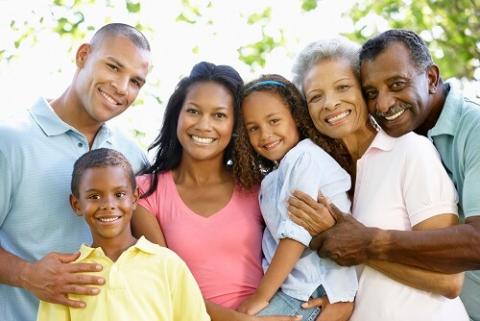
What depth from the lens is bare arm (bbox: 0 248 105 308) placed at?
10.2ft

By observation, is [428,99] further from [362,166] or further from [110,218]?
[110,218]

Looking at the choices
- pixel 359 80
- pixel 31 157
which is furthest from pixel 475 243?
pixel 31 157

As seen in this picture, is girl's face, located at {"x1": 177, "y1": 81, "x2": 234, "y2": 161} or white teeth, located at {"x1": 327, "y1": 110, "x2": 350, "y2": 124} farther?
girl's face, located at {"x1": 177, "y1": 81, "x2": 234, "y2": 161}

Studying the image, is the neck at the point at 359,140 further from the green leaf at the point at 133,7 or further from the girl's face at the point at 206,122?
the green leaf at the point at 133,7

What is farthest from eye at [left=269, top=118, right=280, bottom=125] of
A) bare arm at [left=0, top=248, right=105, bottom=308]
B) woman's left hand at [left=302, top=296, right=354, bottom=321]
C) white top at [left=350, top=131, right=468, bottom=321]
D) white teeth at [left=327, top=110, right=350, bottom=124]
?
bare arm at [left=0, top=248, right=105, bottom=308]

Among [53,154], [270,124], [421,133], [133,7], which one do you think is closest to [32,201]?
[53,154]

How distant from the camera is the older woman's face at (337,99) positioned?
3561 mm

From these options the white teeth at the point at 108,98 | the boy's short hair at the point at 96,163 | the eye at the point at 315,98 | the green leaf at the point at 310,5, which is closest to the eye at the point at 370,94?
the eye at the point at 315,98

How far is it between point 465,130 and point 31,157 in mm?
2022

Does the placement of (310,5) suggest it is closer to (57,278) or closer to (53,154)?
(53,154)

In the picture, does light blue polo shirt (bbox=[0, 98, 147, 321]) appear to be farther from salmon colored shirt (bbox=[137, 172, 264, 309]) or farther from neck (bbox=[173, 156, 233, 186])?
neck (bbox=[173, 156, 233, 186])

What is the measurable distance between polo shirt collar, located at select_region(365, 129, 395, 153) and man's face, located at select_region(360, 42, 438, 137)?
3 centimetres

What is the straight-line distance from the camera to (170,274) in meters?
3.21

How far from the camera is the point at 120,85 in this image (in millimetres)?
3852
